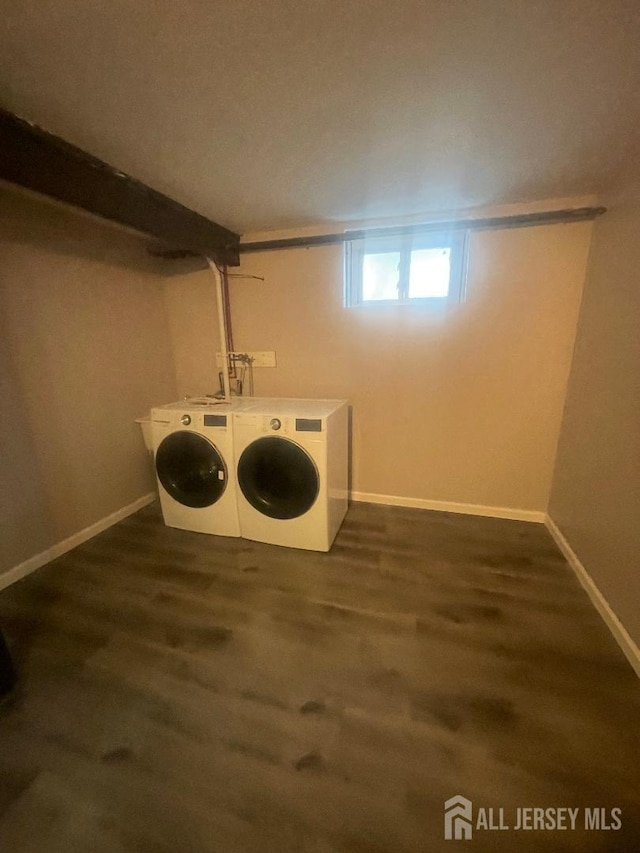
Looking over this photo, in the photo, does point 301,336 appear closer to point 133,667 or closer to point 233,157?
point 233,157

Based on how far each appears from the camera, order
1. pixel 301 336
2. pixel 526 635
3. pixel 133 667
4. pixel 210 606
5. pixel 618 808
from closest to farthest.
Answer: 1. pixel 618 808
2. pixel 133 667
3. pixel 526 635
4. pixel 210 606
5. pixel 301 336

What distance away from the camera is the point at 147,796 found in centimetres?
97

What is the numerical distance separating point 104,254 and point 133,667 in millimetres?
2421

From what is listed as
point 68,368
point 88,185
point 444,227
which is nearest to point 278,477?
point 68,368

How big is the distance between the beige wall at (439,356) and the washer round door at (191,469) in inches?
31.6

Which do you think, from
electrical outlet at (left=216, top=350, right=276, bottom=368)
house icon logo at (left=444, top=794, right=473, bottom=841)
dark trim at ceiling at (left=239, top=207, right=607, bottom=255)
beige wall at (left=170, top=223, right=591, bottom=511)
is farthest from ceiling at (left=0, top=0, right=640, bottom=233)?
house icon logo at (left=444, top=794, right=473, bottom=841)

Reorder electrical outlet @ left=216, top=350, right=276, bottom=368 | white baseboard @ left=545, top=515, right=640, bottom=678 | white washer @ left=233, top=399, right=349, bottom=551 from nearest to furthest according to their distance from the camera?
white baseboard @ left=545, top=515, right=640, bottom=678 → white washer @ left=233, top=399, right=349, bottom=551 → electrical outlet @ left=216, top=350, right=276, bottom=368

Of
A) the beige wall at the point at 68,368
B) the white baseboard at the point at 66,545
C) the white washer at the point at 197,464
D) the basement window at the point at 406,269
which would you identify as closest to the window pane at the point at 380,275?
the basement window at the point at 406,269

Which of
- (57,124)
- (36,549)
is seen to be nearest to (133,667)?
(36,549)

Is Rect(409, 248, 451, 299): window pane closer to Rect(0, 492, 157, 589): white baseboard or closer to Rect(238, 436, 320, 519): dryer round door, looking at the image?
Rect(238, 436, 320, 519): dryer round door

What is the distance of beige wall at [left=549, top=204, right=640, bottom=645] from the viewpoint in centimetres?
142

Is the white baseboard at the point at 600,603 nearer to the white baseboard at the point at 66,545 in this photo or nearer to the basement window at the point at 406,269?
the basement window at the point at 406,269

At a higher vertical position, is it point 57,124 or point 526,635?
point 57,124

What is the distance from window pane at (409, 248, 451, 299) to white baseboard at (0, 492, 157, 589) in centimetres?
261
